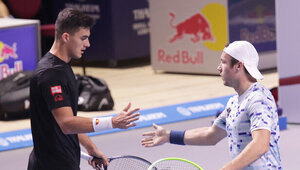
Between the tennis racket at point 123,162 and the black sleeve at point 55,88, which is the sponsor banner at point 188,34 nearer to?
the tennis racket at point 123,162

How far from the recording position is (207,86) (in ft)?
40.5

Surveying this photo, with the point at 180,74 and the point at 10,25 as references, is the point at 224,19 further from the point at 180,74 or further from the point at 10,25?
the point at 10,25

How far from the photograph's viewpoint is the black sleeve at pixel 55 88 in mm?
4875

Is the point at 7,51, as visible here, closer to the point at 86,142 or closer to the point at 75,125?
the point at 86,142

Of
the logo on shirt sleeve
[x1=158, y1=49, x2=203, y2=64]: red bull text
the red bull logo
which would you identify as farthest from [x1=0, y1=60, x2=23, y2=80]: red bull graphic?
the logo on shirt sleeve

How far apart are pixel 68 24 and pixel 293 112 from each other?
17.4 feet

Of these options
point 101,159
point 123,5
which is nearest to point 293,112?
point 101,159

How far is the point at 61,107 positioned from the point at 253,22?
29.1 feet

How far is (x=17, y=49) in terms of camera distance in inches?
451

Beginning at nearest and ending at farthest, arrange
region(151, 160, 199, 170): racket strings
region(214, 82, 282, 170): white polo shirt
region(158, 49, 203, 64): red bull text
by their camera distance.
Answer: region(214, 82, 282, 170): white polo shirt < region(151, 160, 199, 170): racket strings < region(158, 49, 203, 64): red bull text

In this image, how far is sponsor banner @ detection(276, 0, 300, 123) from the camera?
30.9 ft

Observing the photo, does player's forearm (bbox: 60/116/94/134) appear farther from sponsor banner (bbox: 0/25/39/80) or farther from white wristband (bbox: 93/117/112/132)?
sponsor banner (bbox: 0/25/39/80)

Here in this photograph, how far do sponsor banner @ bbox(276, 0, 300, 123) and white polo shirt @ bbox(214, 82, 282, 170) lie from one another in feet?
16.1

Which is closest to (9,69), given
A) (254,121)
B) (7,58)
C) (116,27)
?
(7,58)
